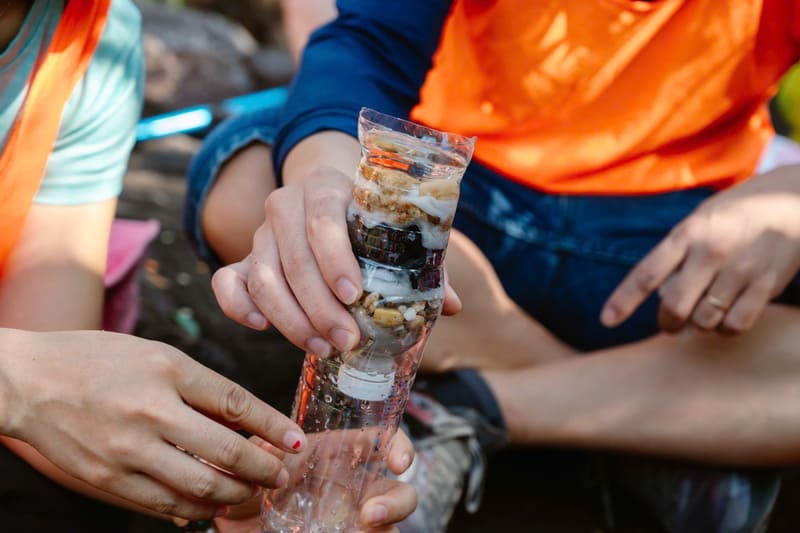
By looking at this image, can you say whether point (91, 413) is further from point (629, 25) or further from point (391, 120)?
point (629, 25)

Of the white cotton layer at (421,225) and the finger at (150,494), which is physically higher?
the white cotton layer at (421,225)

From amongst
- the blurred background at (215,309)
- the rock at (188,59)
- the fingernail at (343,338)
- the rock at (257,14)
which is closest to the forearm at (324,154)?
the fingernail at (343,338)

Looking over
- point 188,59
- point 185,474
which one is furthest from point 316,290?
point 188,59

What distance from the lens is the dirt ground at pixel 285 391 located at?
1772mm

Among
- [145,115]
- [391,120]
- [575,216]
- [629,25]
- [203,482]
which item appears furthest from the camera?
[145,115]

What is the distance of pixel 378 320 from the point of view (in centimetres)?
93

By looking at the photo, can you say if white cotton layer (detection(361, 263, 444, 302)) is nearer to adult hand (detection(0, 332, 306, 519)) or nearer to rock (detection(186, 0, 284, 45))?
adult hand (detection(0, 332, 306, 519))

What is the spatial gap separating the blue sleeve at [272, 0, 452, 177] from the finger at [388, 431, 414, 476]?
1.61ft

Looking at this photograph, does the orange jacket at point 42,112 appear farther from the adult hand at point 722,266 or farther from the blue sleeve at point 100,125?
the adult hand at point 722,266

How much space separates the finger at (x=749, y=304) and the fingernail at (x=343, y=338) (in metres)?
0.76

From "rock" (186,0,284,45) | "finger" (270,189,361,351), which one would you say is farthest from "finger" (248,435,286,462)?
"rock" (186,0,284,45)

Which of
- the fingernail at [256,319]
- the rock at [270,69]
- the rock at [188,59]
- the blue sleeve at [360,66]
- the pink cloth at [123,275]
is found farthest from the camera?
the rock at [270,69]

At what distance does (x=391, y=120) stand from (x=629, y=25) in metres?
0.81

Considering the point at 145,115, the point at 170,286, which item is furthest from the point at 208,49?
the point at 170,286
